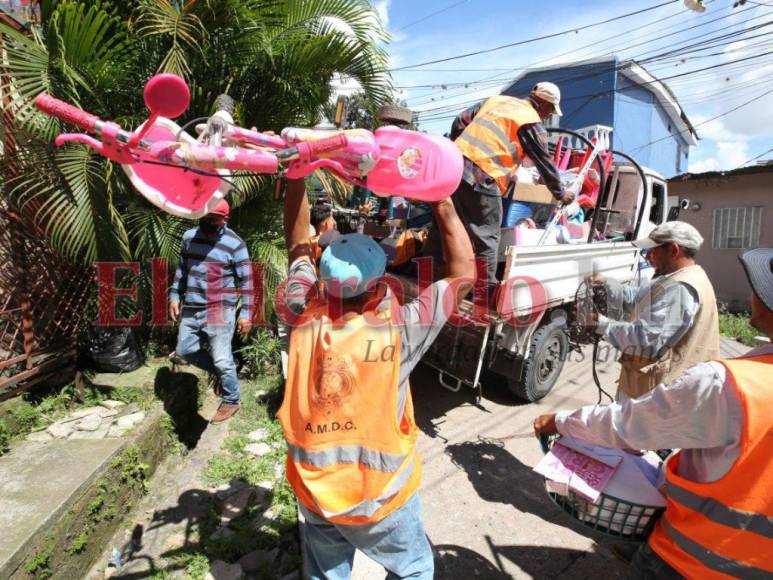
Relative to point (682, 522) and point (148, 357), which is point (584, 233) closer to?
point (682, 522)

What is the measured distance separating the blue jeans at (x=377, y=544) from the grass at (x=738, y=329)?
7.83m

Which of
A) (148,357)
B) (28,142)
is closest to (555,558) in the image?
(148,357)

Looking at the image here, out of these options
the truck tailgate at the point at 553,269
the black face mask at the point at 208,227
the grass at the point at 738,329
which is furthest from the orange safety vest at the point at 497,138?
the grass at the point at 738,329

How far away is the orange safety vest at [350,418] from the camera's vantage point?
1.41m

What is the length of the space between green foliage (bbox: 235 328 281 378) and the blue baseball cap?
3.46 metres

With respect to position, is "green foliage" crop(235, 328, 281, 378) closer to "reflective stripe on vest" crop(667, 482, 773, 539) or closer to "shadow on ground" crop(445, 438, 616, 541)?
"shadow on ground" crop(445, 438, 616, 541)

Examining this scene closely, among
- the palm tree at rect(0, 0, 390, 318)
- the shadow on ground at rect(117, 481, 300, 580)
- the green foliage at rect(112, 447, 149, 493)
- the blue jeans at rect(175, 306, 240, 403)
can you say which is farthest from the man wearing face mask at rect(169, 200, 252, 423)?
the shadow on ground at rect(117, 481, 300, 580)

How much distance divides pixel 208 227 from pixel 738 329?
28.6 ft

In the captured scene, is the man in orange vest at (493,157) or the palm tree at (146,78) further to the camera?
the palm tree at (146,78)

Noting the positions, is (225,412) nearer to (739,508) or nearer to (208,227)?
(208,227)

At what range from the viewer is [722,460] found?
125 cm

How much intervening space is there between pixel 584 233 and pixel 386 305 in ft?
13.6

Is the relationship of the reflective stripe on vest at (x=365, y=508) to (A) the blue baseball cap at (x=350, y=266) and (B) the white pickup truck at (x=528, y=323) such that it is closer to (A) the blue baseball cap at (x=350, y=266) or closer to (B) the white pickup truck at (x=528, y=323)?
(A) the blue baseball cap at (x=350, y=266)

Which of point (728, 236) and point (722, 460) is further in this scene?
point (728, 236)
